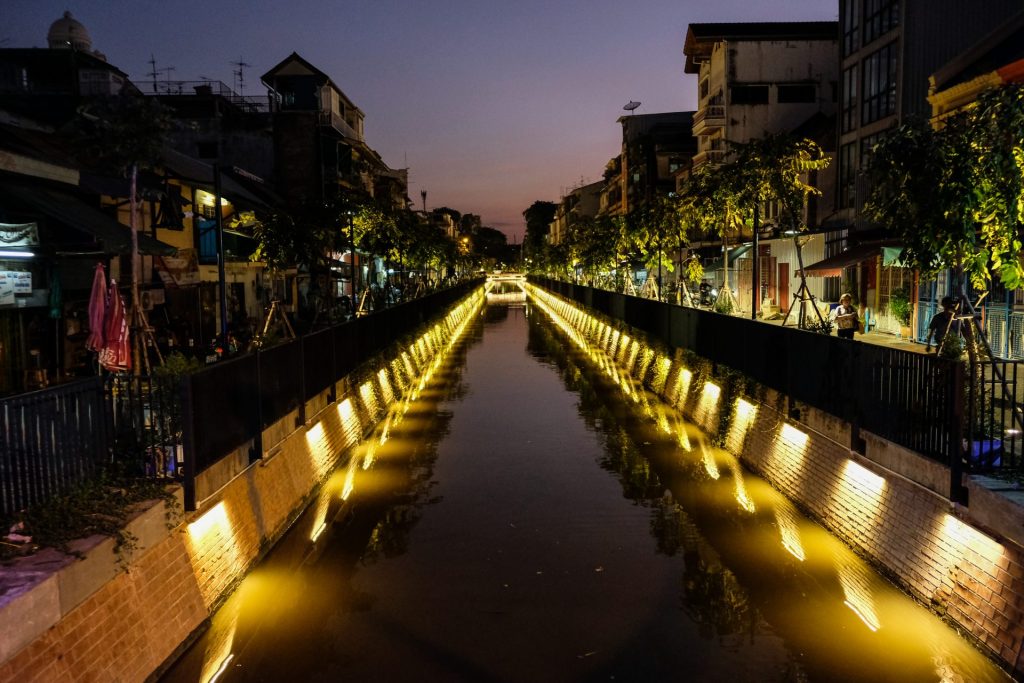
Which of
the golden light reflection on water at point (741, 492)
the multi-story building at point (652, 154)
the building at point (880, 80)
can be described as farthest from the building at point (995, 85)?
the multi-story building at point (652, 154)

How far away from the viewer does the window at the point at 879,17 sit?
29389 millimetres

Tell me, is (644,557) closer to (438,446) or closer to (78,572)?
(78,572)

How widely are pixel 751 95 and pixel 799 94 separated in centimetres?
318

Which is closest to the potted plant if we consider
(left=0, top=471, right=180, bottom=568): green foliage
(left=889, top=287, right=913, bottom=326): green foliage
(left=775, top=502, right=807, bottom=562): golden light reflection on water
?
(left=889, top=287, right=913, bottom=326): green foliage

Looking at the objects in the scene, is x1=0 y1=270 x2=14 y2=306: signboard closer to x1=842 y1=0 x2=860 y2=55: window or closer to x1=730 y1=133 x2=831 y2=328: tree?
x1=730 y1=133 x2=831 y2=328: tree

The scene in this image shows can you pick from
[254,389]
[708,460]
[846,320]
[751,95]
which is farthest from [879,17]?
[254,389]

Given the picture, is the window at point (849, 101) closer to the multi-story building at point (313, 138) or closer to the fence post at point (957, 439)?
the multi-story building at point (313, 138)

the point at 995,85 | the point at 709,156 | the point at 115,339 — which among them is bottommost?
the point at 115,339

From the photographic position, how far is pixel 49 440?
6566mm

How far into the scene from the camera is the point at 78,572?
565cm

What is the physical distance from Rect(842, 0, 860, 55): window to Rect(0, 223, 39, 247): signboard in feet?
100

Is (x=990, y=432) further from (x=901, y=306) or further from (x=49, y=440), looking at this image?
(x=901, y=306)

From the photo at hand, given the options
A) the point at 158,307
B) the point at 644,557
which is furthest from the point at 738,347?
the point at 158,307

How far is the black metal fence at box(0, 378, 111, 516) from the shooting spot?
6.12m
